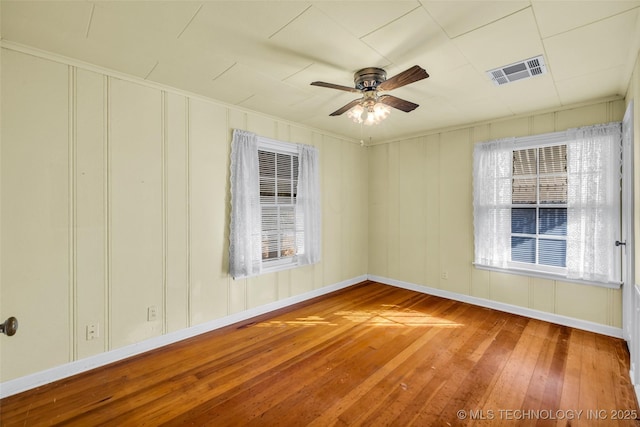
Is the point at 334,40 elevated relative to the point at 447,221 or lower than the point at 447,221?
elevated

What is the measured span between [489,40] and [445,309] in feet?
10.4

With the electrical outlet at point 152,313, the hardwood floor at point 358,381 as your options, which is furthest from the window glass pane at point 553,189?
the electrical outlet at point 152,313

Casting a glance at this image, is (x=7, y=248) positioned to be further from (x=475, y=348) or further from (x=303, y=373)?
(x=475, y=348)

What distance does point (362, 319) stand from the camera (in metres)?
3.55

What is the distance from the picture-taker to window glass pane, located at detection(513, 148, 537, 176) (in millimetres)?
3616

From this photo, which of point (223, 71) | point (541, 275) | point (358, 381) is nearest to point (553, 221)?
point (541, 275)

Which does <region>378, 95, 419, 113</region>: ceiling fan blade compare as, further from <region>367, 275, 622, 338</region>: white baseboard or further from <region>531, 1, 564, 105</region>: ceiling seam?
<region>367, 275, 622, 338</region>: white baseboard

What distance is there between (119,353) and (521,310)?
14.9 ft

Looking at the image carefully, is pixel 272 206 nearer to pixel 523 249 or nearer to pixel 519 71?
pixel 519 71

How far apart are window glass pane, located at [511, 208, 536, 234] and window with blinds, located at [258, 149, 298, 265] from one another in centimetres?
295

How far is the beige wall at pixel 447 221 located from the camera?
3.28m

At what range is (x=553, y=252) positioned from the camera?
3498 millimetres

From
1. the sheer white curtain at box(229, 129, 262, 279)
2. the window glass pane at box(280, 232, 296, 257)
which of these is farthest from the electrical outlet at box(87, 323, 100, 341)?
the window glass pane at box(280, 232, 296, 257)

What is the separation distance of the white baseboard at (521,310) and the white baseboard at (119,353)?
209cm
